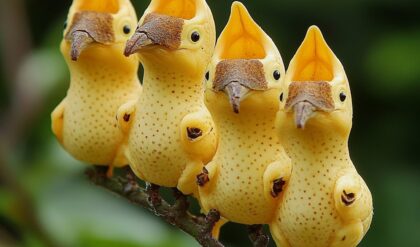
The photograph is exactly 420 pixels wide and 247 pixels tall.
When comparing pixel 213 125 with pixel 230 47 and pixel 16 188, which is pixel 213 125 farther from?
pixel 16 188

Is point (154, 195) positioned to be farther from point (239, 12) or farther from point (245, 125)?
point (239, 12)

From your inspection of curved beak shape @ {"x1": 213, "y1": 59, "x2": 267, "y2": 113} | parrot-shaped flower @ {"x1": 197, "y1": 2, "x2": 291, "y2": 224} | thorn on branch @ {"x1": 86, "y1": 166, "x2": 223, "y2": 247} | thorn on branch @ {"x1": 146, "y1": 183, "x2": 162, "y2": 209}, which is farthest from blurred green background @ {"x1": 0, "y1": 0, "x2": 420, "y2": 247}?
curved beak shape @ {"x1": 213, "y1": 59, "x2": 267, "y2": 113}

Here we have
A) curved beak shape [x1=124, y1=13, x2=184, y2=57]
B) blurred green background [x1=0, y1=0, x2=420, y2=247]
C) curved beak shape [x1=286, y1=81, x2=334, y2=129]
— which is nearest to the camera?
curved beak shape [x1=286, y1=81, x2=334, y2=129]

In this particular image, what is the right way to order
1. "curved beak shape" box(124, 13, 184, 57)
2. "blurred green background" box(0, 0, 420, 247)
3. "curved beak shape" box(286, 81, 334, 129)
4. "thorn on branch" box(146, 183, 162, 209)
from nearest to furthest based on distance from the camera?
"curved beak shape" box(286, 81, 334, 129), "curved beak shape" box(124, 13, 184, 57), "thorn on branch" box(146, 183, 162, 209), "blurred green background" box(0, 0, 420, 247)

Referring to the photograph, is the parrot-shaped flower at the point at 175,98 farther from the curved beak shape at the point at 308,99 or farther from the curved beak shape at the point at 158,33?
the curved beak shape at the point at 308,99

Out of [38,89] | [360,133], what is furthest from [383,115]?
[38,89]

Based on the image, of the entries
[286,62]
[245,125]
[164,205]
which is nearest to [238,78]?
[245,125]

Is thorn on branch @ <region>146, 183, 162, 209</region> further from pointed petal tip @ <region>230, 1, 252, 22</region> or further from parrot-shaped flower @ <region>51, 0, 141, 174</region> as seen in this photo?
pointed petal tip @ <region>230, 1, 252, 22</region>
